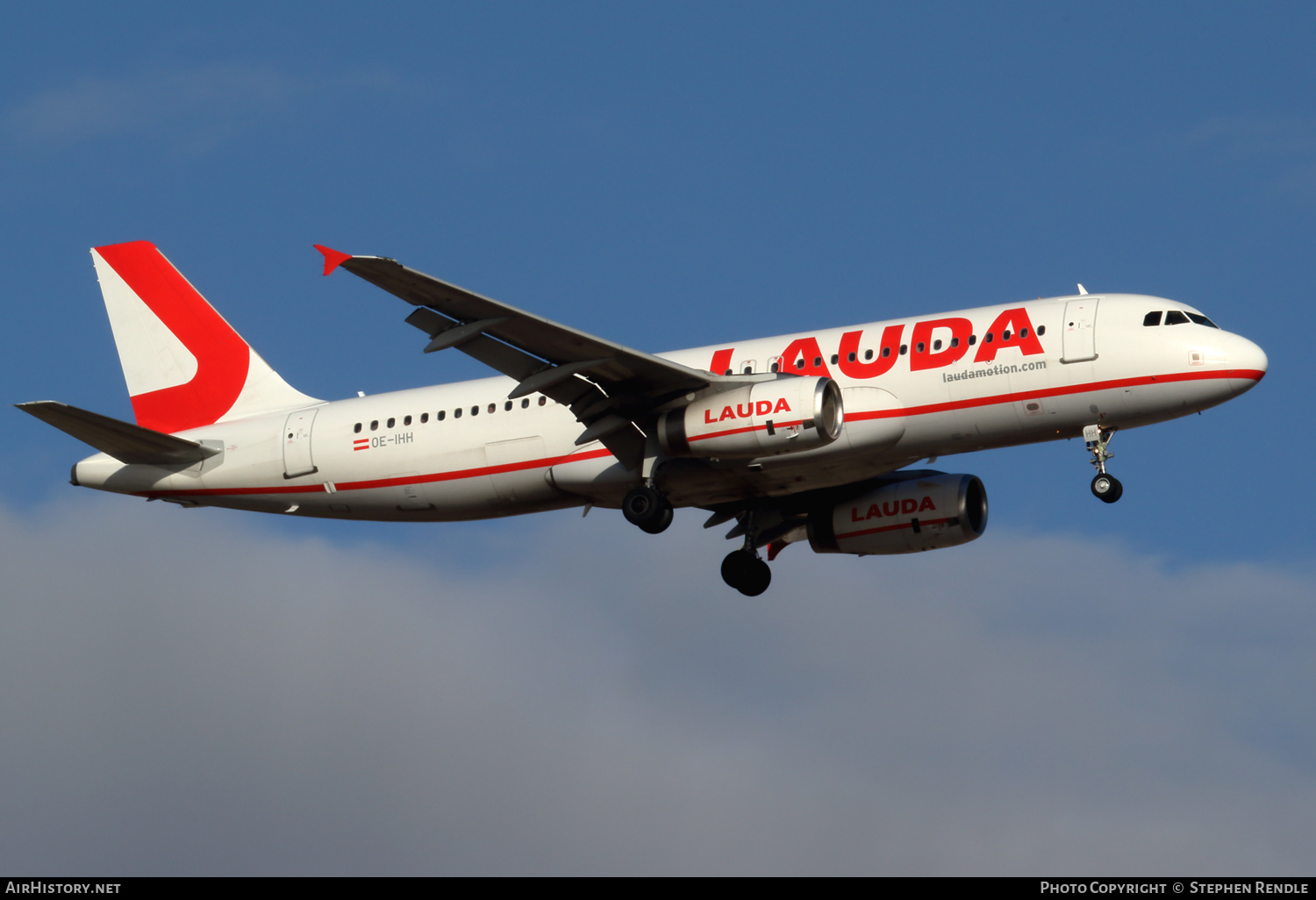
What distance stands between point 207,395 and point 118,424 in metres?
4.58

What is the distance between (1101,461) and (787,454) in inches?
267

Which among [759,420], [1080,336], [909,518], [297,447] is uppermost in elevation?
[1080,336]

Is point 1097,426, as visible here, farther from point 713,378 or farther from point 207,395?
point 207,395

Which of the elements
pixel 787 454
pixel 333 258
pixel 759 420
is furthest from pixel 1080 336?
pixel 333 258

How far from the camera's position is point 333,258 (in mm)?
31688

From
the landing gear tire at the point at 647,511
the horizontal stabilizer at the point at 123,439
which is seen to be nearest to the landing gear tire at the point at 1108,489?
the landing gear tire at the point at 647,511

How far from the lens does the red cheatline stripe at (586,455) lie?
117 ft

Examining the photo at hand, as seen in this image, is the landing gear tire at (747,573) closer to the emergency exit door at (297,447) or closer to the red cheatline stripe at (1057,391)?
the red cheatline stripe at (1057,391)

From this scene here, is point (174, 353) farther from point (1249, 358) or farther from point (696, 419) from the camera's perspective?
point (1249, 358)

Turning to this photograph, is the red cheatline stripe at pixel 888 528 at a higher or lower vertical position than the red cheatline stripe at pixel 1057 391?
lower

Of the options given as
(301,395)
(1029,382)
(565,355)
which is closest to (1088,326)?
(1029,382)

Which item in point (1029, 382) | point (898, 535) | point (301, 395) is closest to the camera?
point (1029, 382)

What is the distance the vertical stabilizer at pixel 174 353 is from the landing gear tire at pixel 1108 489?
20.1 metres

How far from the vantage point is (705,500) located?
39.4 m
